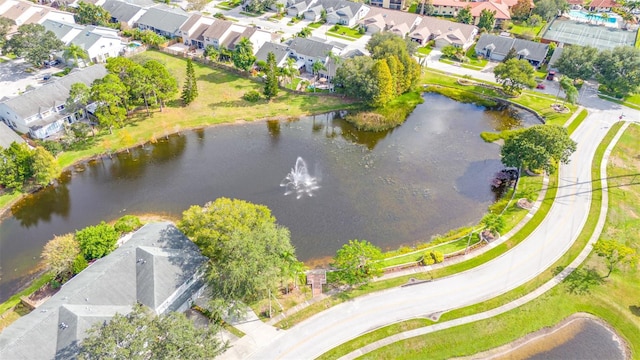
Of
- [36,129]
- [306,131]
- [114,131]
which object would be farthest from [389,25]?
[36,129]

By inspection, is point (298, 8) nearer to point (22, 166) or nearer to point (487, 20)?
point (487, 20)

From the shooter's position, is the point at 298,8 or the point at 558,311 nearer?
the point at 558,311

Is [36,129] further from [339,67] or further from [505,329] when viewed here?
[505,329]

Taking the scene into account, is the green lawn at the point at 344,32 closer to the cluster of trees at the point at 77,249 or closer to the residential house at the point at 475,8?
the residential house at the point at 475,8

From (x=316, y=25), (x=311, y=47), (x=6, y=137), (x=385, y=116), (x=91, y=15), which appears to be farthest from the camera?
(x=316, y=25)

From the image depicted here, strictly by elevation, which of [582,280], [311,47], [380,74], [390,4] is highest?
A: [390,4]

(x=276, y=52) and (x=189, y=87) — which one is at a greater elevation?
(x=276, y=52)

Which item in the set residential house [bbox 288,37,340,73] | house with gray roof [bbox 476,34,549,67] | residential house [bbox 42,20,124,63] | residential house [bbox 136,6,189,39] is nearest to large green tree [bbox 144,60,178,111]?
residential house [bbox 42,20,124,63]

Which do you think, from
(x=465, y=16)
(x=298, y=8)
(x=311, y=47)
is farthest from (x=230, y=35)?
(x=465, y=16)
